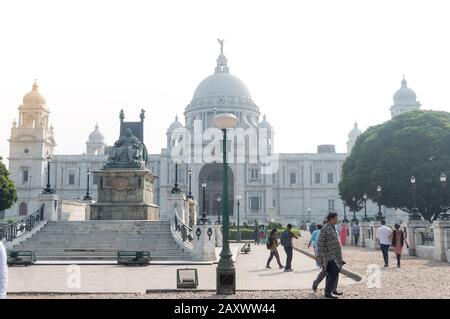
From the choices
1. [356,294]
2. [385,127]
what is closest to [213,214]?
[385,127]

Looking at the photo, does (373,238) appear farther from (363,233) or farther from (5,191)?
(5,191)

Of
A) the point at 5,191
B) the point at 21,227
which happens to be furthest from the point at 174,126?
the point at 21,227

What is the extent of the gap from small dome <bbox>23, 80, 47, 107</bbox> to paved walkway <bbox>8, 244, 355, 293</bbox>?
2704 inches

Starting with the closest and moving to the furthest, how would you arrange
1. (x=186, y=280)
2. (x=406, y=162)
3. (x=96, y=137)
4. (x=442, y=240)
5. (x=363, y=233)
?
(x=186, y=280) < (x=442, y=240) < (x=363, y=233) < (x=406, y=162) < (x=96, y=137)

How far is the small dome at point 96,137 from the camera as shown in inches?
4444

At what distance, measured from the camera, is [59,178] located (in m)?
98.2

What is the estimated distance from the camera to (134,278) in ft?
54.8

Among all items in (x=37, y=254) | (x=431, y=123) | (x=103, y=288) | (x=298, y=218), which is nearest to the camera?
(x=103, y=288)

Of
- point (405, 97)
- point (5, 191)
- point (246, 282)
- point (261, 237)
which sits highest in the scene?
point (405, 97)

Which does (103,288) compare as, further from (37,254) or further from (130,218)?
(130,218)

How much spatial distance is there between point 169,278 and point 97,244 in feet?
32.7

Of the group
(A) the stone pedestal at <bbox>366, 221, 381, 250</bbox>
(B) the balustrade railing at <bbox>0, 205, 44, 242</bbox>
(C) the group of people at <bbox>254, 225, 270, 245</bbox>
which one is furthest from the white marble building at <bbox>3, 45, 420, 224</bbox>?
(B) the balustrade railing at <bbox>0, 205, 44, 242</bbox>

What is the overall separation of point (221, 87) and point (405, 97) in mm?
35108

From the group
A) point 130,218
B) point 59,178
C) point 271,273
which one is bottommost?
point 271,273
